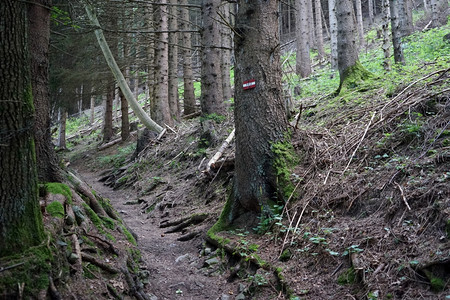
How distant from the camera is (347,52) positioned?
9.06 meters

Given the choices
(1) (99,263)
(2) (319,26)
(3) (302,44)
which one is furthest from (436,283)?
(2) (319,26)

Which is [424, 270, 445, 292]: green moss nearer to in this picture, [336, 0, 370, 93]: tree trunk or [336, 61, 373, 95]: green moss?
[336, 61, 373, 95]: green moss

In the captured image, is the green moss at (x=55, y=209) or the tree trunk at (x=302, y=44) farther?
the tree trunk at (x=302, y=44)

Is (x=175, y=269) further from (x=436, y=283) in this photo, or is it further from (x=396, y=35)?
(x=396, y=35)

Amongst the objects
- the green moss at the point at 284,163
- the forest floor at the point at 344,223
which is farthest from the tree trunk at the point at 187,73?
the green moss at the point at 284,163

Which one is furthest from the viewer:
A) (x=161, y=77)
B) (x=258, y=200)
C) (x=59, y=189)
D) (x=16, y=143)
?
(x=161, y=77)

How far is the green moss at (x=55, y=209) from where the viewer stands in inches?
147

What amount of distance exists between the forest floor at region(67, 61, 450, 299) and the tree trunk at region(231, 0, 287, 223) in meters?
0.48

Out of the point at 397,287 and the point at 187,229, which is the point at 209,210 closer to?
the point at 187,229

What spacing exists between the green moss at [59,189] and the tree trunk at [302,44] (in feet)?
49.7

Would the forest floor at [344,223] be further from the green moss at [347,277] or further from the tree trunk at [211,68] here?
the tree trunk at [211,68]

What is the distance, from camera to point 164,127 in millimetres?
13164

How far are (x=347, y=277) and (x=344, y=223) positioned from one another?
83 centimetres

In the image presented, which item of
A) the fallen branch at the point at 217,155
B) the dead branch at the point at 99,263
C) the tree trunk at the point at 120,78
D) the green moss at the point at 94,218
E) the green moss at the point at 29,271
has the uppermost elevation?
the tree trunk at the point at 120,78
